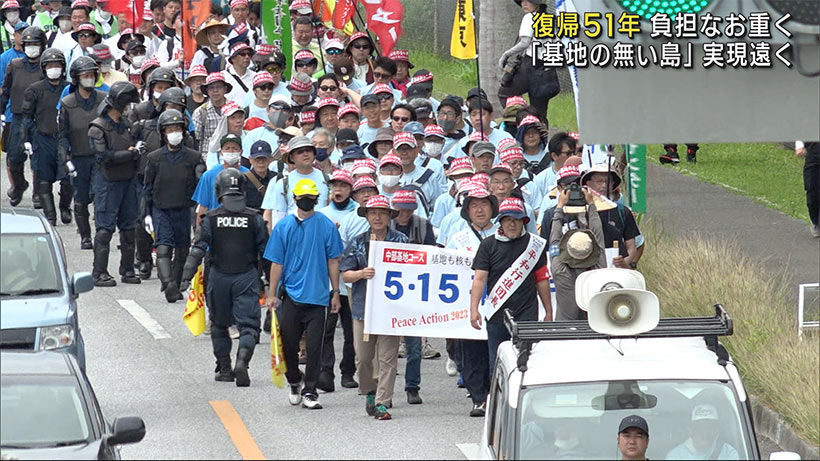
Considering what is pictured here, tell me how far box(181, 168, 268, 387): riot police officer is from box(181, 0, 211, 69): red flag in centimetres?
876

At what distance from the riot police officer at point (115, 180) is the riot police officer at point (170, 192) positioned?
0.92m

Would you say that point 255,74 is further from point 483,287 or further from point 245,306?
point 483,287

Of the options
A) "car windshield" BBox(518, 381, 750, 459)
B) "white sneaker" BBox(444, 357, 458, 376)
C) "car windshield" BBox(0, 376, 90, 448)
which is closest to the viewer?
"car windshield" BBox(518, 381, 750, 459)

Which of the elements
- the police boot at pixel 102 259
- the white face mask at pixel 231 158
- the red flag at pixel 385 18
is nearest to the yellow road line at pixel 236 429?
the white face mask at pixel 231 158

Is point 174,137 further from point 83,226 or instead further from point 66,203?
point 66,203

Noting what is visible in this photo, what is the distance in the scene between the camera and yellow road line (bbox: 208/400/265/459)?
11.9 meters

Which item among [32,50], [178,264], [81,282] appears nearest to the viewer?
[81,282]

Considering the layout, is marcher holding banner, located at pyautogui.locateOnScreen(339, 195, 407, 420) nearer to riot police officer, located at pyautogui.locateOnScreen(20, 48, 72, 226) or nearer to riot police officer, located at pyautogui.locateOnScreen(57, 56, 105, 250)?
riot police officer, located at pyautogui.locateOnScreen(57, 56, 105, 250)

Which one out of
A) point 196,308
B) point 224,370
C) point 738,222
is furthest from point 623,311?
point 738,222

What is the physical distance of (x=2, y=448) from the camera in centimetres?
942

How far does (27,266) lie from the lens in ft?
43.5

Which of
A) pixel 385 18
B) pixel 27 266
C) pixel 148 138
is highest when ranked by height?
pixel 385 18

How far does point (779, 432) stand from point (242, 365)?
15.4ft

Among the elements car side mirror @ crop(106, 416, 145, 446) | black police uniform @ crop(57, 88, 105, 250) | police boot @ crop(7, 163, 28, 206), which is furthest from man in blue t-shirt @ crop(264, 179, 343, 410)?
police boot @ crop(7, 163, 28, 206)
